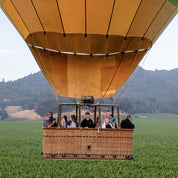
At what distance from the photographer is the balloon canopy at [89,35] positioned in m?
9.64

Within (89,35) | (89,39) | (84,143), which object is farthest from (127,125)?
(89,35)

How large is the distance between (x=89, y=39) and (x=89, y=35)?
5.2 inches

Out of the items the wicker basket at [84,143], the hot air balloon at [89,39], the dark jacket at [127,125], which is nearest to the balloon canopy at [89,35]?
the hot air balloon at [89,39]

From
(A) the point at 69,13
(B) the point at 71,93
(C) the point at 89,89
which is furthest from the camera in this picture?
(B) the point at 71,93

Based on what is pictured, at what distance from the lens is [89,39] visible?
408 inches

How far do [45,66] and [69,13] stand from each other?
2653mm

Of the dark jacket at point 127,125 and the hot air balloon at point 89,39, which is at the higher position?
the hot air balloon at point 89,39

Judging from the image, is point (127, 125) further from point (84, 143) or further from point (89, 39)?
point (89, 39)

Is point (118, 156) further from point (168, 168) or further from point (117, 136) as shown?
point (168, 168)

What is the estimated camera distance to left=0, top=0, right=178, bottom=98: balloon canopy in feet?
31.6

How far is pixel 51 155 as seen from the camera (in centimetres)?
1001

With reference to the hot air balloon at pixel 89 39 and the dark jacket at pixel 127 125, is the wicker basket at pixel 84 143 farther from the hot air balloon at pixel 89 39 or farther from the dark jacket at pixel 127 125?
the dark jacket at pixel 127 125

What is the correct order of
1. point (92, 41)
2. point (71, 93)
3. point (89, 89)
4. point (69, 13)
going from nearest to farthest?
point (69, 13), point (92, 41), point (89, 89), point (71, 93)

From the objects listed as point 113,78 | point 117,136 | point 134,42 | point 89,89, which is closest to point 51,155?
point 117,136
